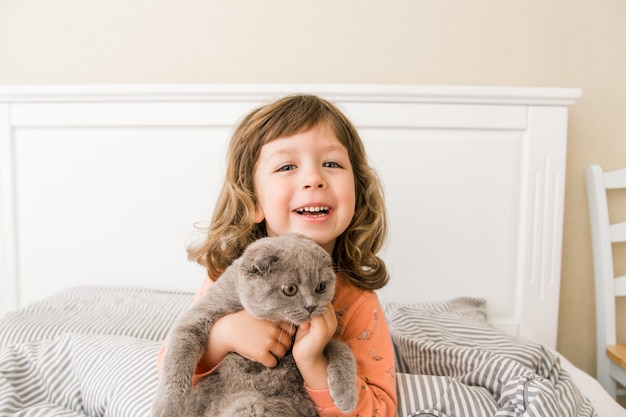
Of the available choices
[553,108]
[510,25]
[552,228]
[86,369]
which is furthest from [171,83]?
[552,228]

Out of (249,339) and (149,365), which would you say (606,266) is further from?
(149,365)

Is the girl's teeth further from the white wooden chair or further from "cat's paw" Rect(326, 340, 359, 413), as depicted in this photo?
the white wooden chair

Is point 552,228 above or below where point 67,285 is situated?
above

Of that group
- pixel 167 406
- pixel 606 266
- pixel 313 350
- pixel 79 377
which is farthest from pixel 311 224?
pixel 606 266

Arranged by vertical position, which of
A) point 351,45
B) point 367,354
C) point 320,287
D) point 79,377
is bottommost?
point 79,377

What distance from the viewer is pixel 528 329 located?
64.2 inches

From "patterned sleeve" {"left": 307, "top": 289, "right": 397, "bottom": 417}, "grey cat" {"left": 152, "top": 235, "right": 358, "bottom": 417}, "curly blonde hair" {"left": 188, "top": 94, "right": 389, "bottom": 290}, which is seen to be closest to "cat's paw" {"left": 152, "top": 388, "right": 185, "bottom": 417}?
"grey cat" {"left": 152, "top": 235, "right": 358, "bottom": 417}

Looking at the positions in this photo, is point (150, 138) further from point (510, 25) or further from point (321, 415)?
point (510, 25)

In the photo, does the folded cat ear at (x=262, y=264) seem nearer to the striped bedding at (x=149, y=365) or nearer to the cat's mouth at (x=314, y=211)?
the cat's mouth at (x=314, y=211)

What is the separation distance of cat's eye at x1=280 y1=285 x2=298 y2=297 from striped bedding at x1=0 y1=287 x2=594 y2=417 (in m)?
0.38

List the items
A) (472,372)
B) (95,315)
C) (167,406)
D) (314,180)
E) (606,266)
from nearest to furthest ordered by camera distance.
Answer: (167,406) → (314,180) → (472,372) → (95,315) → (606,266)

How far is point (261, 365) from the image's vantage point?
72 centimetres

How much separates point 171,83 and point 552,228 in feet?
5.30

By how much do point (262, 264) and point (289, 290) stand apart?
61mm
